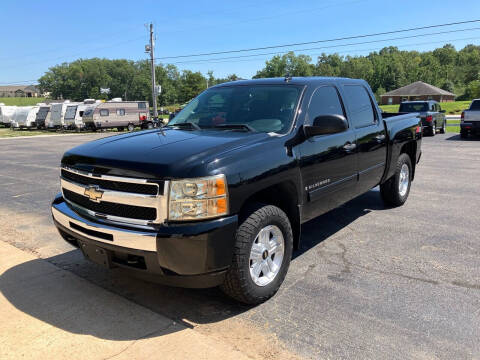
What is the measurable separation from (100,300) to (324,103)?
2.98 metres

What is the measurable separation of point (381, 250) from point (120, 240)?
2.96 meters

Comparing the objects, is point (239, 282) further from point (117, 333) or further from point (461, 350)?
point (461, 350)

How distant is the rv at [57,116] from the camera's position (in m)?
34.4

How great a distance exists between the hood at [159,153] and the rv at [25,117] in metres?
39.2

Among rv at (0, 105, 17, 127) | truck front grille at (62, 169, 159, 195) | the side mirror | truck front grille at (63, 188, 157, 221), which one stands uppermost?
rv at (0, 105, 17, 127)

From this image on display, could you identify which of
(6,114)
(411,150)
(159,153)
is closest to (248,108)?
(159,153)

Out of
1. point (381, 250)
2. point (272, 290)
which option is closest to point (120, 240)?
point (272, 290)

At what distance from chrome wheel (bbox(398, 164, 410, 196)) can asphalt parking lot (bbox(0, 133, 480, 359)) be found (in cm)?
29

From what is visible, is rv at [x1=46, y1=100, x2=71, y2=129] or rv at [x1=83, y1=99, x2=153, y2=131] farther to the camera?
rv at [x1=46, y1=100, x2=71, y2=129]

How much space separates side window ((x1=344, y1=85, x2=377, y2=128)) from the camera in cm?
486

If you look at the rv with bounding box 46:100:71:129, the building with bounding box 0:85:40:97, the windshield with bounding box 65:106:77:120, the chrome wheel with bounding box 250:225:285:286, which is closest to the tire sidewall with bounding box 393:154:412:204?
the chrome wheel with bounding box 250:225:285:286

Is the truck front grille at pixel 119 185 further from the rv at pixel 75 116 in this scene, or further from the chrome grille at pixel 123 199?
the rv at pixel 75 116

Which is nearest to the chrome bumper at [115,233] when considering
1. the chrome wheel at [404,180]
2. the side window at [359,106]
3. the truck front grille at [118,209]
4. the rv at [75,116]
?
the truck front grille at [118,209]

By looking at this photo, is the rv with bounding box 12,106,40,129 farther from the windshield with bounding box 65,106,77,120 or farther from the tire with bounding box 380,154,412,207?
the tire with bounding box 380,154,412,207
